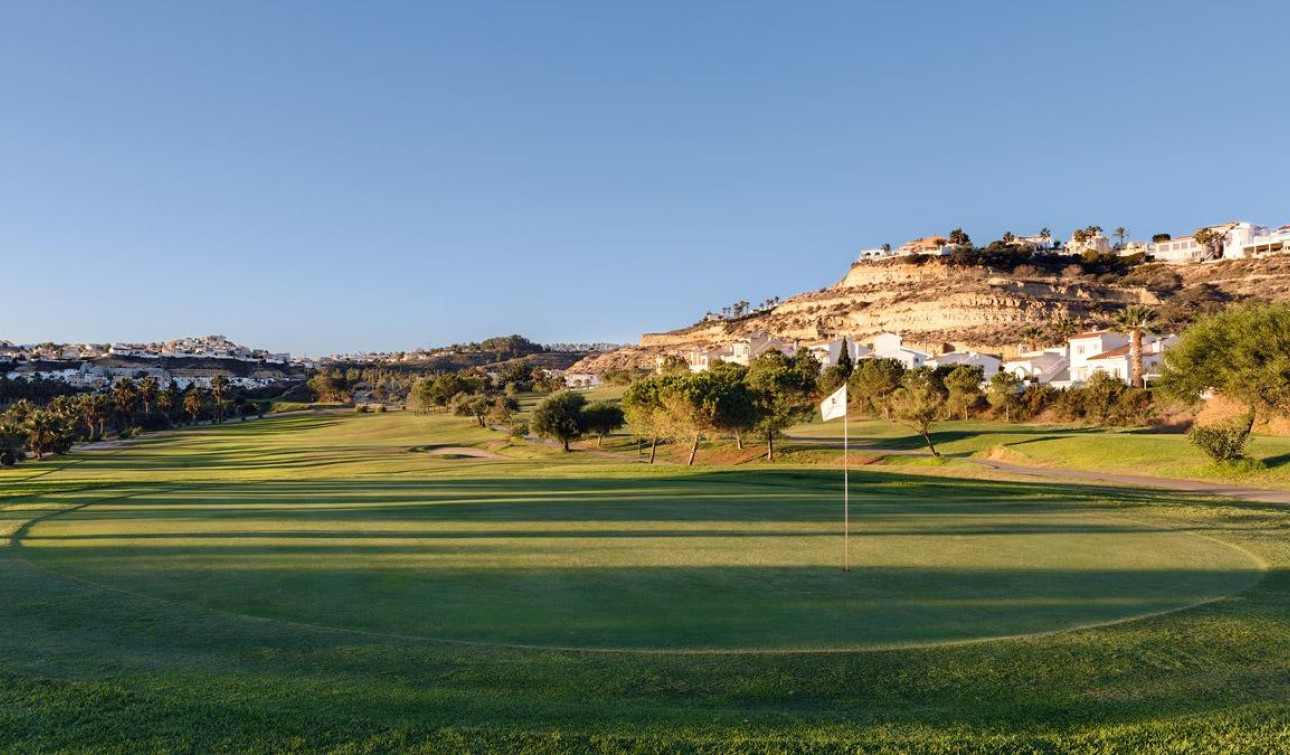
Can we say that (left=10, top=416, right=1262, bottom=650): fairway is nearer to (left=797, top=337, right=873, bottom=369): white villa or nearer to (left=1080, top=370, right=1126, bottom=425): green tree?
(left=1080, top=370, right=1126, bottom=425): green tree

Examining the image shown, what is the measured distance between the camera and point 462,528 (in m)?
19.0

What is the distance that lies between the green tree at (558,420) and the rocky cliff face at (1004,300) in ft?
267

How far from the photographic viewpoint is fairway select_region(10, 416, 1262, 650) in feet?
35.9

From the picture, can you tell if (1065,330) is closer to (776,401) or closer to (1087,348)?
(1087,348)

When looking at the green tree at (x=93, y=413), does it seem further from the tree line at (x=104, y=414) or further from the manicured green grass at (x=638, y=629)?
the manicured green grass at (x=638, y=629)

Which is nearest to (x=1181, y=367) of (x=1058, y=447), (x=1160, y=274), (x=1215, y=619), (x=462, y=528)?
(x=1058, y=447)

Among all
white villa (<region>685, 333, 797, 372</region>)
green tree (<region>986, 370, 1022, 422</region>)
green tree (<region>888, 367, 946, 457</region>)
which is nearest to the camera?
green tree (<region>888, 367, 946, 457</region>)

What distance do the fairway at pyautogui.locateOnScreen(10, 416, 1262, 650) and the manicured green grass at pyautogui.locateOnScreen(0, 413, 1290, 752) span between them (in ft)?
0.30

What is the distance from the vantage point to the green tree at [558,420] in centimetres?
6969

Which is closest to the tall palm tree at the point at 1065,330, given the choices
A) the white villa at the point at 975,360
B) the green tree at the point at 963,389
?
the white villa at the point at 975,360

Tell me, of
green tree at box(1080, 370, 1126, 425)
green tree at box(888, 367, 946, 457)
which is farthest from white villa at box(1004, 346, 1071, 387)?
green tree at box(888, 367, 946, 457)

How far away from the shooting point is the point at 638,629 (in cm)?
1052

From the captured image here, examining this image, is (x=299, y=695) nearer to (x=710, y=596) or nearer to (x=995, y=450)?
(x=710, y=596)

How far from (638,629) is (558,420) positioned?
59788 mm
